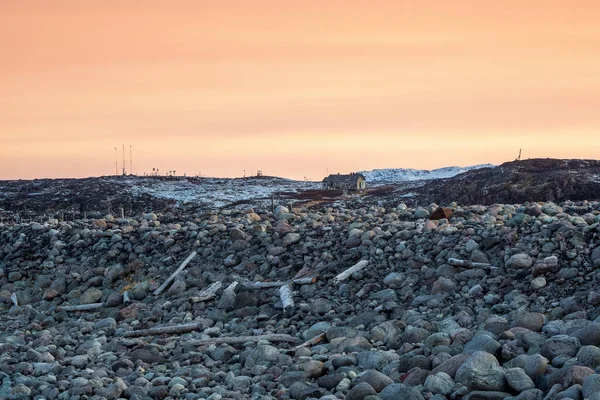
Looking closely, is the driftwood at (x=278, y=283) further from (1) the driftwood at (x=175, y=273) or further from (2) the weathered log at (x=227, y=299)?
(1) the driftwood at (x=175, y=273)

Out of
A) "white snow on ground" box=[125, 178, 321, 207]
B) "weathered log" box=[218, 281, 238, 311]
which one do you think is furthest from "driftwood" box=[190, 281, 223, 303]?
"white snow on ground" box=[125, 178, 321, 207]

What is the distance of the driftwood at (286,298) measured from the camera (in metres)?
11.9

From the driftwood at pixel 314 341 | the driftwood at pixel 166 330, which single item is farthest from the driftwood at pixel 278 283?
the driftwood at pixel 314 341

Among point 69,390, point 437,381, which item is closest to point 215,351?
point 69,390

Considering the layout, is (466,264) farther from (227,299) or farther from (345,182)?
(345,182)

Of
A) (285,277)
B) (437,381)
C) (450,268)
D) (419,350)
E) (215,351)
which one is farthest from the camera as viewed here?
(285,277)

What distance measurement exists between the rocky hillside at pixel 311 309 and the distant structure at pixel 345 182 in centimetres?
5098

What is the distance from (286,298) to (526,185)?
96.7ft

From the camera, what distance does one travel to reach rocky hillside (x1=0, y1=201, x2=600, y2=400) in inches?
316

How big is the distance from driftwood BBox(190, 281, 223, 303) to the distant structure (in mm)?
54109

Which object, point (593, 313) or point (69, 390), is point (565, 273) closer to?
point (593, 313)

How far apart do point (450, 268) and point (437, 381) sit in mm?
4485

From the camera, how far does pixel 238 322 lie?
12.0m

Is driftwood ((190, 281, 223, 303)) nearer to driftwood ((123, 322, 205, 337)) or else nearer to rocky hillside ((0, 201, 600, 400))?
rocky hillside ((0, 201, 600, 400))
